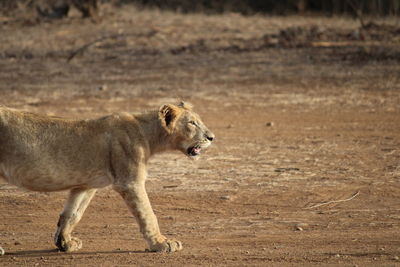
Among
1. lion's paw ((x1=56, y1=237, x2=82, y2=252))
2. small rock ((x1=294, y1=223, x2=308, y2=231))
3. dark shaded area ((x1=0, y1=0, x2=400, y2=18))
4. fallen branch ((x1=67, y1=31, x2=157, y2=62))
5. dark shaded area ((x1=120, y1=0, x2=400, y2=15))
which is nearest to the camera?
lion's paw ((x1=56, y1=237, x2=82, y2=252))

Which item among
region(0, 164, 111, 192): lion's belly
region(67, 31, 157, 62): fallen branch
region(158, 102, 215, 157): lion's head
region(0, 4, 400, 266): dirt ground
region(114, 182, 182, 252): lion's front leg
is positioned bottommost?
region(67, 31, 157, 62): fallen branch

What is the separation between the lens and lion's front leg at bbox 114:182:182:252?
5.93 metres

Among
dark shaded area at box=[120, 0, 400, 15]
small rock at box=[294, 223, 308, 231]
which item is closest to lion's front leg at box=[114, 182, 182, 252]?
small rock at box=[294, 223, 308, 231]

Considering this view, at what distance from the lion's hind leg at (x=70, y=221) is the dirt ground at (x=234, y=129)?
0.12 metres

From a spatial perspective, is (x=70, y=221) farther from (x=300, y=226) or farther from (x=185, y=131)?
(x=300, y=226)

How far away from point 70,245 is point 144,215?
2.38ft

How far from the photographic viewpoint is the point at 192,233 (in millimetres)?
6695

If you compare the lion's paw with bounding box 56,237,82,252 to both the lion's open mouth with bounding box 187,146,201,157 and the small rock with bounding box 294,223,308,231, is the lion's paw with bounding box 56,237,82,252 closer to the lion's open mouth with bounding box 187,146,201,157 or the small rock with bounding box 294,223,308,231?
the lion's open mouth with bounding box 187,146,201,157

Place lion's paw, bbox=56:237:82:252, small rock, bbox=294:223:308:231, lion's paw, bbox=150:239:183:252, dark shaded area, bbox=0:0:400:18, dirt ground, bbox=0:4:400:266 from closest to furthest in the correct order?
lion's paw, bbox=150:239:183:252 < lion's paw, bbox=56:237:82:252 < dirt ground, bbox=0:4:400:266 < small rock, bbox=294:223:308:231 < dark shaded area, bbox=0:0:400:18

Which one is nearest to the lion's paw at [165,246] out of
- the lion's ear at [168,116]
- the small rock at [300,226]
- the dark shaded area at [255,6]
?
the lion's ear at [168,116]

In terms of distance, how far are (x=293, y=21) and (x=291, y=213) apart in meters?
14.3

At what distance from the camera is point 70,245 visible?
6.24 m

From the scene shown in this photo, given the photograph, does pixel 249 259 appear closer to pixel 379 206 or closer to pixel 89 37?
pixel 379 206

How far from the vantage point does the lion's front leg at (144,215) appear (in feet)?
19.5
